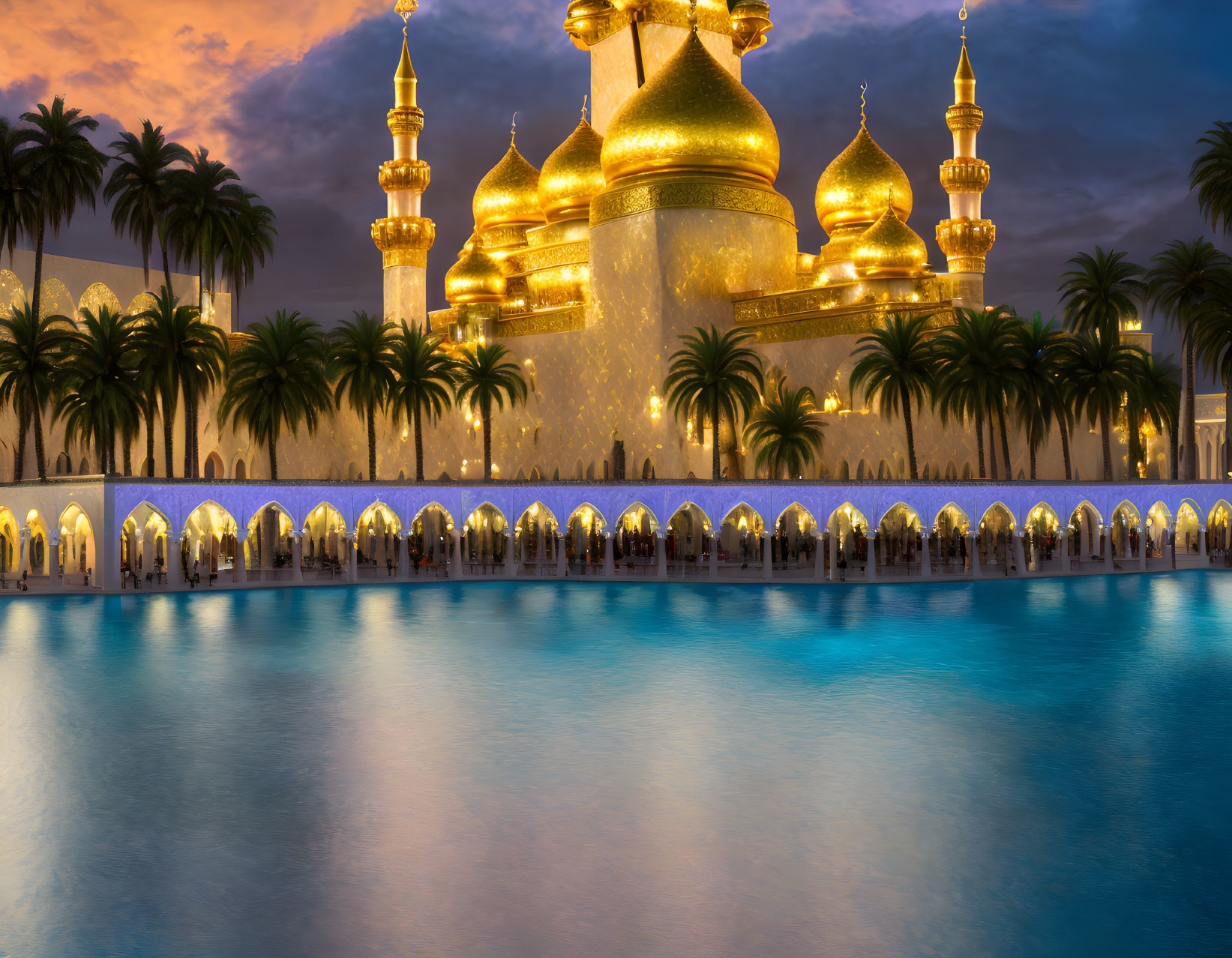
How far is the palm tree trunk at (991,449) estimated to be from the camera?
118 ft

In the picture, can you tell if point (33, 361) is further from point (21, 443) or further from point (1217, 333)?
point (1217, 333)

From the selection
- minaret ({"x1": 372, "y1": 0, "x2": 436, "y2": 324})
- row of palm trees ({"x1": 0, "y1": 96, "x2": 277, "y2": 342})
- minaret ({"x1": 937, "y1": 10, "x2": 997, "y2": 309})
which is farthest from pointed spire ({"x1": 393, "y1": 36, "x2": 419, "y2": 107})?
minaret ({"x1": 937, "y1": 10, "x2": 997, "y2": 309})

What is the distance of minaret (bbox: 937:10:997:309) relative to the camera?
1832 inches

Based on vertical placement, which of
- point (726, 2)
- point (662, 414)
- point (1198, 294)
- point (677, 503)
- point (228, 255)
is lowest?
point (677, 503)

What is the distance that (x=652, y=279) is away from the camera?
38.9 m

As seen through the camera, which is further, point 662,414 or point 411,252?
point 411,252

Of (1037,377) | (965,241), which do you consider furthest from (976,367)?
(965,241)

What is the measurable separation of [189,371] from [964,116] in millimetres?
33218

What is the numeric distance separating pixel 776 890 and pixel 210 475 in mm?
44433

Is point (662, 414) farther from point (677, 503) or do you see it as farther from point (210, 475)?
point (210, 475)

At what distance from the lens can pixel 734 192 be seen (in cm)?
3978

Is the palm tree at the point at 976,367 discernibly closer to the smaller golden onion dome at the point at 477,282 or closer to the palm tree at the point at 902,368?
the palm tree at the point at 902,368

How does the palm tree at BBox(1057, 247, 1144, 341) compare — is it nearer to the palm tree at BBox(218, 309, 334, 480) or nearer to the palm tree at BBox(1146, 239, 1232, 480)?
the palm tree at BBox(1146, 239, 1232, 480)

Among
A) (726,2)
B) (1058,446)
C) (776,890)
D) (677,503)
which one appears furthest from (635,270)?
(776,890)
